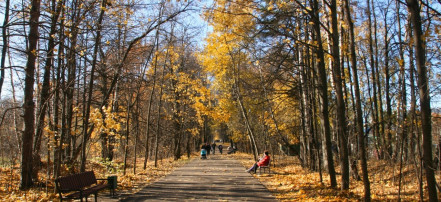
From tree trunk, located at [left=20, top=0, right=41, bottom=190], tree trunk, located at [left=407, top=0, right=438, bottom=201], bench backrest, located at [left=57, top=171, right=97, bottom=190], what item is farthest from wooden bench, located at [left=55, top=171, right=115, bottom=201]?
tree trunk, located at [left=407, top=0, right=438, bottom=201]

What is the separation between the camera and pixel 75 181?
7832 mm

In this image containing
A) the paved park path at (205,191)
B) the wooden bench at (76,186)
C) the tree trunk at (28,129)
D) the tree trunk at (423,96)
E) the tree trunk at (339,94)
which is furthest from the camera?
the tree trunk at (28,129)

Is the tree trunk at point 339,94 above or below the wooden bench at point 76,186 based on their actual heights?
above

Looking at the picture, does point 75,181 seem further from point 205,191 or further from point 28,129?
point 205,191

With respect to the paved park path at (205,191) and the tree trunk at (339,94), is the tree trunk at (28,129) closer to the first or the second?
the paved park path at (205,191)

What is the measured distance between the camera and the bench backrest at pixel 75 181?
23.5 feet

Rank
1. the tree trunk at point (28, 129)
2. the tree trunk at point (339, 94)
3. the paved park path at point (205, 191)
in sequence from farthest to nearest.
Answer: the tree trunk at point (28, 129) → the paved park path at point (205, 191) → the tree trunk at point (339, 94)

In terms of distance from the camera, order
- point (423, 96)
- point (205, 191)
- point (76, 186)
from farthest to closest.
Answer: point (205, 191) → point (76, 186) → point (423, 96)

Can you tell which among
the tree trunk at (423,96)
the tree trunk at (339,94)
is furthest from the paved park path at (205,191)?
the tree trunk at (423,96)

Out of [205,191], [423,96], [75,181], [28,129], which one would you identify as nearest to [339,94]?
[423,96]

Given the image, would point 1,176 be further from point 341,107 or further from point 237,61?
point 237,61

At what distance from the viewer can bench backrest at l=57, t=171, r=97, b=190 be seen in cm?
716

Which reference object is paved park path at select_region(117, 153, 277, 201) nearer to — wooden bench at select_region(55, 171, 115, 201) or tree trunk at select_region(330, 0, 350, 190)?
wooden bench at select_region(55, 171, 115, 201)

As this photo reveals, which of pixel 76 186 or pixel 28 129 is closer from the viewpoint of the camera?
pixel 76 186
